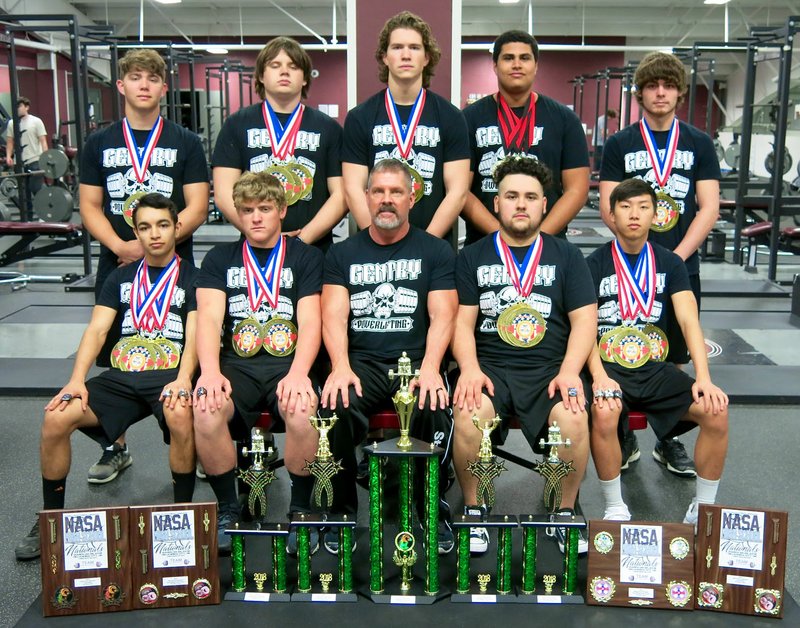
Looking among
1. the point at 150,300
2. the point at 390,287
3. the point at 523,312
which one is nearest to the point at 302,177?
the point at 390,287

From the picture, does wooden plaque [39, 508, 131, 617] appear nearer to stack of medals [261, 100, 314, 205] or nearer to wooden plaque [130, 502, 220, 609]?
wooden plaque [130, 502, 220, 609]

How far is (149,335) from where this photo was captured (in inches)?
110

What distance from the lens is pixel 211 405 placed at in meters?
2.54

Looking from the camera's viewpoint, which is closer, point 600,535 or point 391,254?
point 600,535

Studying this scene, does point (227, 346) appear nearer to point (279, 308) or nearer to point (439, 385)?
point (279, 308)

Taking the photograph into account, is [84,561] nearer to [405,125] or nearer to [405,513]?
[405,513]

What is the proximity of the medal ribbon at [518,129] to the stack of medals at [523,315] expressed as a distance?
0.56 metres

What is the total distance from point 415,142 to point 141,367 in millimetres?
1237

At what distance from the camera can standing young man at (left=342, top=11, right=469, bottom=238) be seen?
297 cm

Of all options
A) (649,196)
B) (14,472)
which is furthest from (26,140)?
(649,196)

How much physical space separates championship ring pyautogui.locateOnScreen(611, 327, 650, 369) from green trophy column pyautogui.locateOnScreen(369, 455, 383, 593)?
99cm

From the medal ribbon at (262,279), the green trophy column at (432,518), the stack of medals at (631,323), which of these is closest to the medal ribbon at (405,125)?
the medal ribbon at (262,279)

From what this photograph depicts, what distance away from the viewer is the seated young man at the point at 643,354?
2.61 metres

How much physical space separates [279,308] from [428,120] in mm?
879
